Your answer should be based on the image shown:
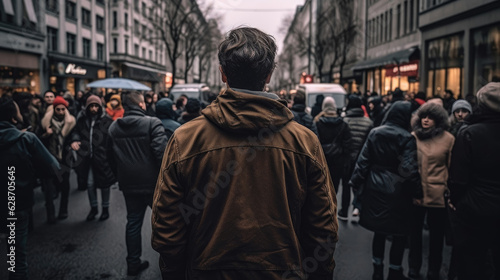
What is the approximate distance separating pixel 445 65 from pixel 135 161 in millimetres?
20140

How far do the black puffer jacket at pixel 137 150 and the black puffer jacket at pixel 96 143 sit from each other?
1936 mm

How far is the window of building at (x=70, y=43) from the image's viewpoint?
34.3 metres

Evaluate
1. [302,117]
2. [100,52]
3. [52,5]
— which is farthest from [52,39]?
[302,117]

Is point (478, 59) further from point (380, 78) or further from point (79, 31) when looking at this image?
point (79, 31)

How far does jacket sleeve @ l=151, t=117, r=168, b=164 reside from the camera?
4.86m

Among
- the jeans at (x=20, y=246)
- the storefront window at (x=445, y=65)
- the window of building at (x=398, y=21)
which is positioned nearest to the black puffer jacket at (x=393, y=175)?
the jeans at (x=20, y=246)

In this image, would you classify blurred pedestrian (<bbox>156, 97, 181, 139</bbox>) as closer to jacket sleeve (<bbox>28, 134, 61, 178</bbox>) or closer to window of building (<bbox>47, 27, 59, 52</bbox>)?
jacket sleeve (<bbox>28, 134, 61, 178</bbox>)

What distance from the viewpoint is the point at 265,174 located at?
1994mm

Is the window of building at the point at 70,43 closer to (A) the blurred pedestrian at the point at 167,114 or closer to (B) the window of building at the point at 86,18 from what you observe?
(B) the window of building at the point at 86,18

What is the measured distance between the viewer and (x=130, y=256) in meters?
4.99

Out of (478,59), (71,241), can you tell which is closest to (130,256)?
(71,241)

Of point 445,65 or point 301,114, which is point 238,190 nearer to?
point 301,114

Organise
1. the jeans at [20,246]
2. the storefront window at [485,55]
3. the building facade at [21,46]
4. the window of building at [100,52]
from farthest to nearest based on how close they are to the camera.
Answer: the window of building at [100,52], the building facade at [21,46], the storefront window at [485,55], the jeans at [20,246]

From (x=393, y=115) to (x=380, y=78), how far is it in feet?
103
